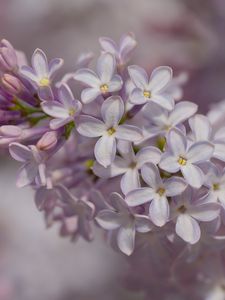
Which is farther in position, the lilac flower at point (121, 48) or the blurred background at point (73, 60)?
the blurred background at point (73, 60)

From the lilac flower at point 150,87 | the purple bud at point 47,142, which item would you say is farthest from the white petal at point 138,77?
the purple bud at point 47,142

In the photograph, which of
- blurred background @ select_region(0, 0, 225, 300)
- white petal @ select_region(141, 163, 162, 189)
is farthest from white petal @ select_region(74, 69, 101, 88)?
blurred background @ select_region(0, 0, 225, 300)

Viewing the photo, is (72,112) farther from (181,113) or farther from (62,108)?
(181,113)

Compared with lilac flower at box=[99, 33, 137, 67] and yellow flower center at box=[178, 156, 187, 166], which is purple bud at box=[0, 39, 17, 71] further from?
yellow flower center at box=[178, 156, 187, 166]

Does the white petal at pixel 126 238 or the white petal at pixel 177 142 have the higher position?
the white petal at pixel 177 142

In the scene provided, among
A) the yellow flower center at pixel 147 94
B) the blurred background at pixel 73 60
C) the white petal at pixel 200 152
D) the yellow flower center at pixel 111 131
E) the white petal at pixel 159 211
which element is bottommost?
the blurred background at pixel 73 60

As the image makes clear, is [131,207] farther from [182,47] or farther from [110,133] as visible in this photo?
[182,47]

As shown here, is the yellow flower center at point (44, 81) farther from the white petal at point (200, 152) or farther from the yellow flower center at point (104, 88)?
the white petal at point (200, 152)
